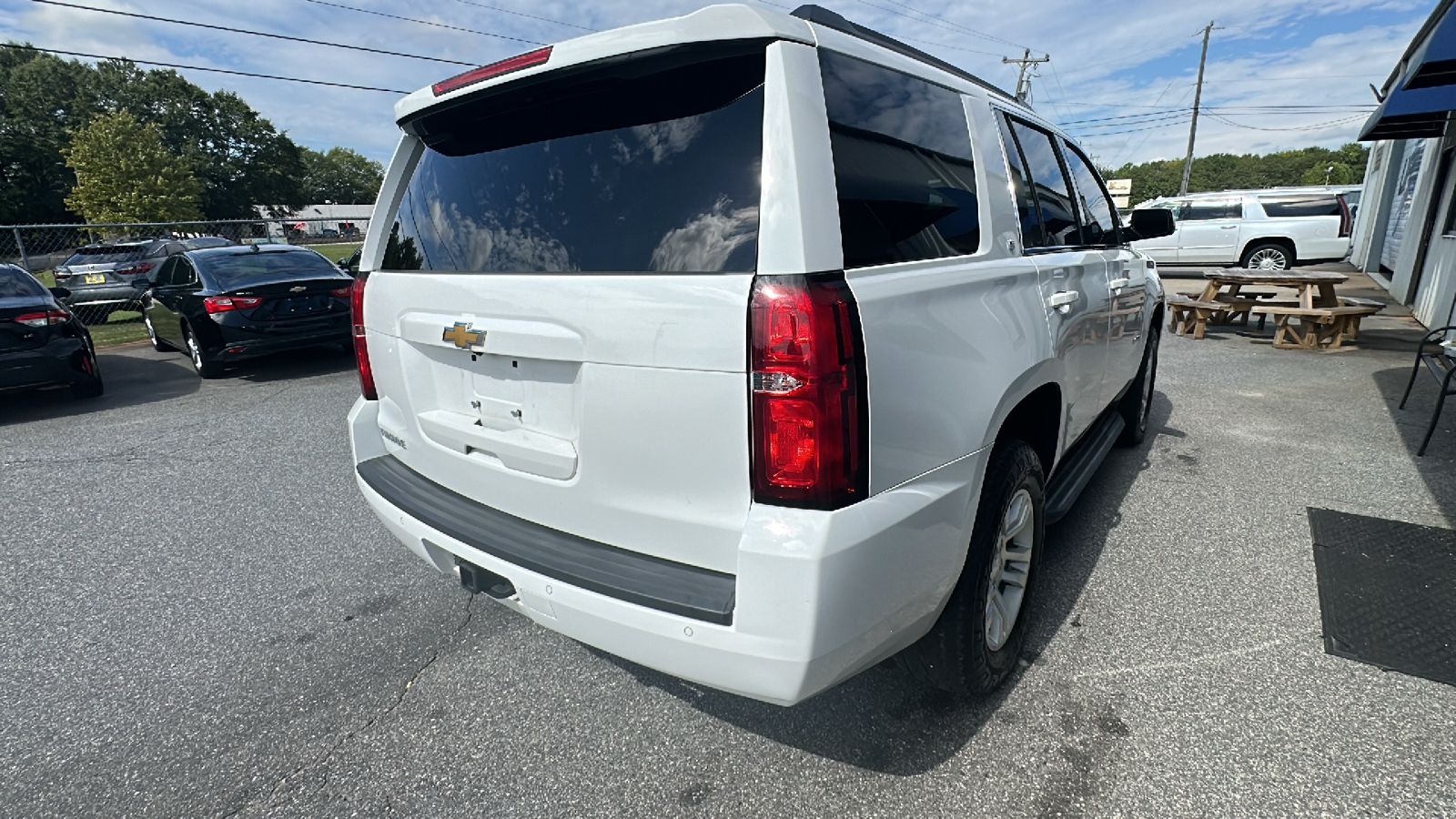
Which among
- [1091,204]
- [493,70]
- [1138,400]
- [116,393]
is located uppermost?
[493,70]

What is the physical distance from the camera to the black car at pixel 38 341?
6117mm

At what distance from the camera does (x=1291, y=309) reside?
325 inches

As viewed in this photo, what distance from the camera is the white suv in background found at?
16.1 meters

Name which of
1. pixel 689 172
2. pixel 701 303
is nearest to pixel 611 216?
pixel 689 172

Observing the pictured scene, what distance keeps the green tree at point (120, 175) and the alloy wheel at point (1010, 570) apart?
5762cm

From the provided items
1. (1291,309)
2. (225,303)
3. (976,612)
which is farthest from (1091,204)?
(225,303)

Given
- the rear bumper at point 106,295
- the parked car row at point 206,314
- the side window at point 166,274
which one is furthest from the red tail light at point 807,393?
the rear bumper at point 106,295

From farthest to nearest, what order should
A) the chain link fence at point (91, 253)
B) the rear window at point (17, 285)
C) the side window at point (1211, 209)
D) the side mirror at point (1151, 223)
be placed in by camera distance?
the side window at point (1211, 209)
the chain link fence at point (91, 253)
the rear window at point (17, 285)
the side mirror at point (1151, 223)

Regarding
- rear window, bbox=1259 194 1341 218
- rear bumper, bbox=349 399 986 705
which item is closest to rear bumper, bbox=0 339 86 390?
rear bumper, bbox=349 399 986 705

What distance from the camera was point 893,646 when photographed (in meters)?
1.73

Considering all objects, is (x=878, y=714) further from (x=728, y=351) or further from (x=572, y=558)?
(x=728, y=351)

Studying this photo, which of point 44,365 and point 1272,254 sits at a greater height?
point 1272,254

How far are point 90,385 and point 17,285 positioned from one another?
1109 millimetres

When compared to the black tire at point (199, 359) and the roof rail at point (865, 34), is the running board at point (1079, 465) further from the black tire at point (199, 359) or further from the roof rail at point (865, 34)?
the black tire at point (199, 359)
